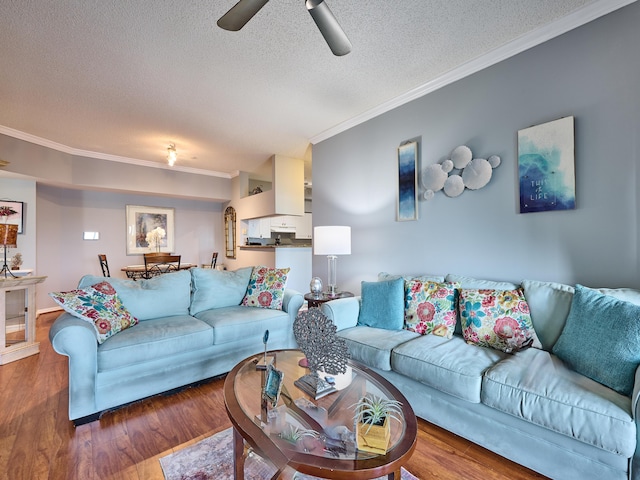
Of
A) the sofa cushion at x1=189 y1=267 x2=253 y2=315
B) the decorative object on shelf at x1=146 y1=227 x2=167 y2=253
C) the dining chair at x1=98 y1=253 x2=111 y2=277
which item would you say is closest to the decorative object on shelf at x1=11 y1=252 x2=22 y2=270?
the dining chair at x1=98 y1=253 x2=111 y2=277

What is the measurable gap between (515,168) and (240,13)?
85.6 inches

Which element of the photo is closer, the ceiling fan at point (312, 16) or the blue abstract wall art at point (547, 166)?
the ceiling fan at point (312, 16)

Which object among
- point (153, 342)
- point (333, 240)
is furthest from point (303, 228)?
point (153, 342)

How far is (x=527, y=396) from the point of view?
4.53 feet

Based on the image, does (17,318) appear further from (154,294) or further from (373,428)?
(373,428)

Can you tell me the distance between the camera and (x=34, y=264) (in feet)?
14.0

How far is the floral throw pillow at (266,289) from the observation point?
2.94 metres

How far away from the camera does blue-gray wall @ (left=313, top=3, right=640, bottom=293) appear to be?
182 cm

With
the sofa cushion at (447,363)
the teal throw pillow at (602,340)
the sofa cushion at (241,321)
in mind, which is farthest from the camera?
the sofa cushion at (241,321)

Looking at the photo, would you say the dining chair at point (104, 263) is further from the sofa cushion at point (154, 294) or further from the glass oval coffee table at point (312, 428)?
the glass oval coffee table at point (312, 428)

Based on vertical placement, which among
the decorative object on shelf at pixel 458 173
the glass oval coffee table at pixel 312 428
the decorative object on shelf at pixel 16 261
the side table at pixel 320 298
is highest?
the decorative object on shelf at pixel 458 173

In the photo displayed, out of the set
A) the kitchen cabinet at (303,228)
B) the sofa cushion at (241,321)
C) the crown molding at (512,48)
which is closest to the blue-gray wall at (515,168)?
the crown molding at (512,48)

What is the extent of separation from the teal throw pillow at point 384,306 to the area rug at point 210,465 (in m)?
1.00

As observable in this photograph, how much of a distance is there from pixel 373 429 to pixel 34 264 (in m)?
5.48
